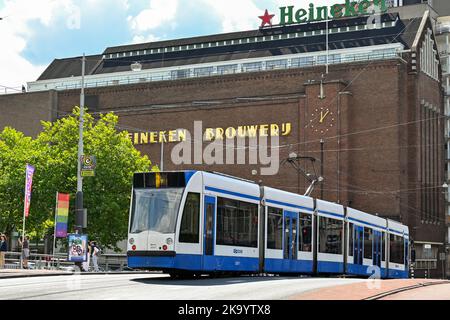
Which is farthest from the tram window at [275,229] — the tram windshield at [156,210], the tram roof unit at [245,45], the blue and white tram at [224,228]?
the tram roof unit at [245,45]

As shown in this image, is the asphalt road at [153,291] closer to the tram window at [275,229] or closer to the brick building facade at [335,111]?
the tram window at [275,229]

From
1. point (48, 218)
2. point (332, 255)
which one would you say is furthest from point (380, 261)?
point (48, 218)

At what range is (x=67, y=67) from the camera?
93562mm

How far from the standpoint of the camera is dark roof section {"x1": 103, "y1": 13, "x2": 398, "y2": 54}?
77631 millimetres

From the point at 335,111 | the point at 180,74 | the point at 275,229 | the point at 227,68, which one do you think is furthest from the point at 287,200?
the point at 180,74

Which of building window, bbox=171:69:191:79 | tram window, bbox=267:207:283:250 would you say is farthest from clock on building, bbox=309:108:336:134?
tram window, bbox=267:207:283:250

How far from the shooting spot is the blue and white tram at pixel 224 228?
70.4 feet

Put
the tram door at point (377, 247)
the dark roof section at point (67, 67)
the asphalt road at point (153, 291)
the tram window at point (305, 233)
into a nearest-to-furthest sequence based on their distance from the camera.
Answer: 1. the asphalt road at point (153, 291)
2. the tram window at point (305, 233)
3. the tram door at point (377, 247)
4. the dark roof section at point (67, 67)

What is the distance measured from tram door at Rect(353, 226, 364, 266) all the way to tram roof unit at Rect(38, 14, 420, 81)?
40841mm

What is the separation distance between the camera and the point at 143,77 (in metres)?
83.7

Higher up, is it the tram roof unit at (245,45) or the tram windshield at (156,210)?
the tram roof unit at (245,45)

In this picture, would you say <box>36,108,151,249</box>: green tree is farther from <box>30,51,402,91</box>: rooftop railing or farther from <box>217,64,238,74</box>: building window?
<box>217,64,238,74</box>: building window

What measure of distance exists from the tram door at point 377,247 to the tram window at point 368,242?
0.58 m

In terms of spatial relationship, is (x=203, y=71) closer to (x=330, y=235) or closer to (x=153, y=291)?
(x=330, y=235)
